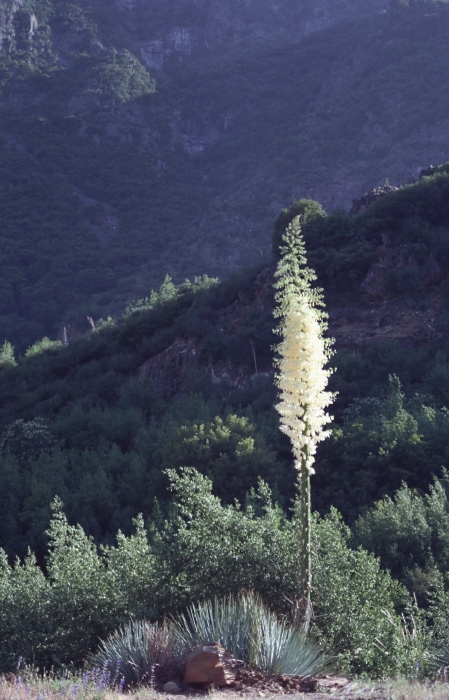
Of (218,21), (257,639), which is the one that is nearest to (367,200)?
(257,639)

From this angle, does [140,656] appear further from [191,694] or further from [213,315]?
[213,315]

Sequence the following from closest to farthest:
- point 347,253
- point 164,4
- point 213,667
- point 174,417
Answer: point 213,667 → point 174,417 → point 347,253 → point 164,4

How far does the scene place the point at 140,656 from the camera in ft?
27.5

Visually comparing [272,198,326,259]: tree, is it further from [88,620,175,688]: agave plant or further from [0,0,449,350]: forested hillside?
[88,620,175,688]: agave plant

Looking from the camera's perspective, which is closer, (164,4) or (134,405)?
(134,405)

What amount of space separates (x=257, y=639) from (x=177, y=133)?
284 feet

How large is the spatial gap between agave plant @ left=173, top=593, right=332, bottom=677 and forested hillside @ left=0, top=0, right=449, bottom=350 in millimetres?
51893

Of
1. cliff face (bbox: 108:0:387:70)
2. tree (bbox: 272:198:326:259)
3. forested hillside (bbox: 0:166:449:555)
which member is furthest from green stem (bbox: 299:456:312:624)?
cliff face (bbox: 108:0:387:70)

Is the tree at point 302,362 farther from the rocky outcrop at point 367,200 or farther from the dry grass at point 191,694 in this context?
the rocky outcrop at point 367,200

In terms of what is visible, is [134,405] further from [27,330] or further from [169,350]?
[27,330]

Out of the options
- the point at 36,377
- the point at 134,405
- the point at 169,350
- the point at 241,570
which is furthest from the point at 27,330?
the point at 241,570

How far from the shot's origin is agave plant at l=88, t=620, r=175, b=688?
26.8 ft

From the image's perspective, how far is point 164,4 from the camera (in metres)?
114

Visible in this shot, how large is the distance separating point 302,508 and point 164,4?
11349cm
